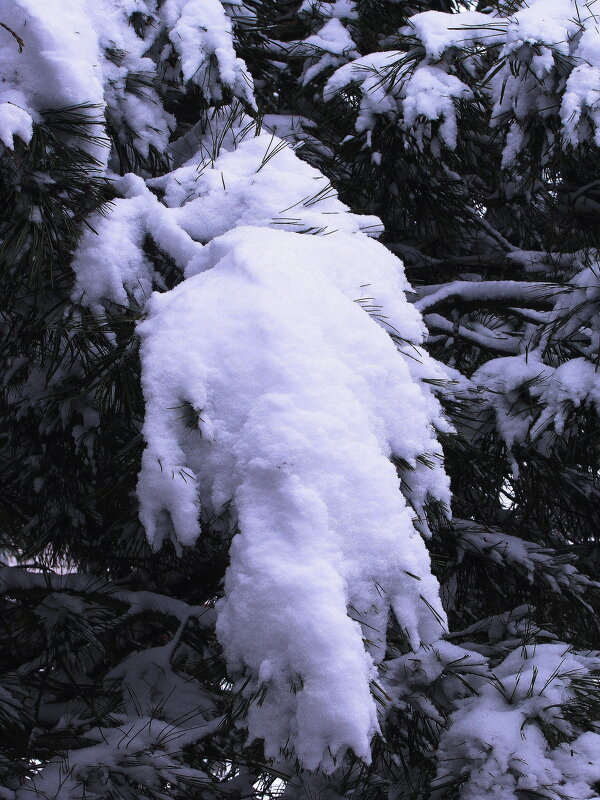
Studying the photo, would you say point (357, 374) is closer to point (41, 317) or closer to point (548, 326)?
point (41, 317)

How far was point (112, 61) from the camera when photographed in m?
1.85

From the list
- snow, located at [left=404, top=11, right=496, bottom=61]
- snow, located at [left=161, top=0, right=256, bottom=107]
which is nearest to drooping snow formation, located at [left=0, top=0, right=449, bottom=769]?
snow, located at [left=161, top=0, right=256, bottom=107]

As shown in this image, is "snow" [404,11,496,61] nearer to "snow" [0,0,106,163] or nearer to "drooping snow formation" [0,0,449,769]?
"drooping snow formation" [0,0,449,769]

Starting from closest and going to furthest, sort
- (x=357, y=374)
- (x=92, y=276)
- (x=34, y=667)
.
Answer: (x=357, y=374), (x=92, y=276), (x=34, y=667)

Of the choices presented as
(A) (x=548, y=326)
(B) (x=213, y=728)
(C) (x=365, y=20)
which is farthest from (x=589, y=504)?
(C) (x=365, y=20)

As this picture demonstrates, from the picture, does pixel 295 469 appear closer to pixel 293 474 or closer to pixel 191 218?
pixel 293 474

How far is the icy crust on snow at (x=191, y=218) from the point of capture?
1469 millimetres

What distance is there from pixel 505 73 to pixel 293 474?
143 cm

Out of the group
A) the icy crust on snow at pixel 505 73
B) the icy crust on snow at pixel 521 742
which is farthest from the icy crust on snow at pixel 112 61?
the icy crust on snow at pixel 521 742

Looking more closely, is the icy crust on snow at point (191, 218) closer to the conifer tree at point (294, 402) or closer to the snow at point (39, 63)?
the conifer tree at point (294, 402)

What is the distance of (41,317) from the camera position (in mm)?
1671

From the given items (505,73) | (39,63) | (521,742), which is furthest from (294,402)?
(505,73)

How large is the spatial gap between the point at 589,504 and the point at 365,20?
2265 millimetres

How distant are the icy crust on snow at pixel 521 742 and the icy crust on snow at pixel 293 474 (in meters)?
0.48
